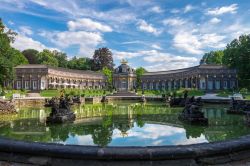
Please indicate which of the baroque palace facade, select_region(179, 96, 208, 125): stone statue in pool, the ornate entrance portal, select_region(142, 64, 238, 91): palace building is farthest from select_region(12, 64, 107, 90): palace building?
select_region(179, 96, 208, 125): stone statue in pool

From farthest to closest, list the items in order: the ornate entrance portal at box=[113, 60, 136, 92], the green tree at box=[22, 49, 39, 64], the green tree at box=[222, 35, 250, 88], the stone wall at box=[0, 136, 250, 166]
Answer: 1. the green tree at box=[22, 49, 39, 64]
2. the ornate entrance portal at box=[113, 60, 136, 92]
3. the green tree at box=[222, 35, 250, 88]
4. the stone wall at box=[0, 136, 250, 166]

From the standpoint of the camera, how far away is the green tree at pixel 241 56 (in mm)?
40175

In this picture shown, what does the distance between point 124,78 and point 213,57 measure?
96.8 ft

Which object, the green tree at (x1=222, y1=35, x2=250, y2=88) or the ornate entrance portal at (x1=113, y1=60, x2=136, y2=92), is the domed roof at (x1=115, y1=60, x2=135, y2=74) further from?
the green tree at (x1=222, y1=35, x2=250, y2=88)

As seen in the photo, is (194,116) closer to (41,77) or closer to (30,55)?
(41,77)

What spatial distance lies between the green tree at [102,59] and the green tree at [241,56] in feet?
199

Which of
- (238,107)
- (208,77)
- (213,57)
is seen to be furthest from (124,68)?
(238,107)

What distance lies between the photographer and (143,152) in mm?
4273

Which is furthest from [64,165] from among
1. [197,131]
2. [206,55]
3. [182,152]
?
[206,55]

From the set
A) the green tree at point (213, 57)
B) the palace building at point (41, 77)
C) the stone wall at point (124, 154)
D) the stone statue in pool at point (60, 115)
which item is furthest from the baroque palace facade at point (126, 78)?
the stone wall at point (124, 154)

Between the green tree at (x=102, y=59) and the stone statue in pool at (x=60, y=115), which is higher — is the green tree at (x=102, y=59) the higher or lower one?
the higher one

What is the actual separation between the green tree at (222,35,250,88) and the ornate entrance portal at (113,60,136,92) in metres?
44.7

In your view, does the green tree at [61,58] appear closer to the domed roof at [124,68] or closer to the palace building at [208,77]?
the domed roof at [124,68]

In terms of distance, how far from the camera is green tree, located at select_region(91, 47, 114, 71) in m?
101
